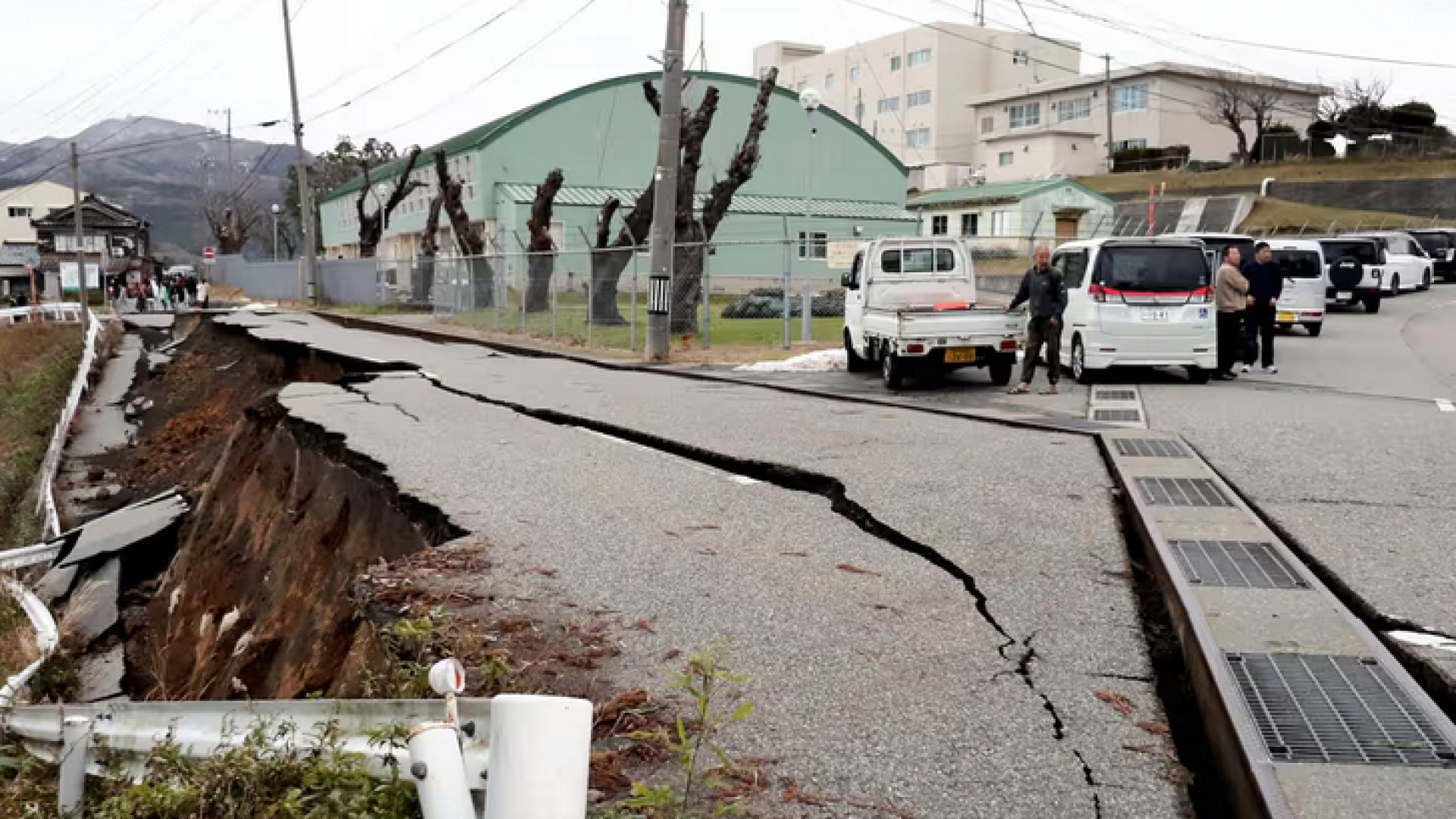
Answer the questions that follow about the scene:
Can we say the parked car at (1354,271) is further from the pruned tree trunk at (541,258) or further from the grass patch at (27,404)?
the grass patch at (27,404)

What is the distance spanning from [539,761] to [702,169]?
168 feet

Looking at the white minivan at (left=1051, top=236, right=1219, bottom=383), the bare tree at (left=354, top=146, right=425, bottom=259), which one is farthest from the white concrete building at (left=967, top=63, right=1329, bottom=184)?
the white minivan at (left=1051, top=236, right=1219, bottom=383)

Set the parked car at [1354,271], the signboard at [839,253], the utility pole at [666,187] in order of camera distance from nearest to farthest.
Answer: the utility pole at [666,187] < the signboard at [839,253] < the parked car at [1354,271]

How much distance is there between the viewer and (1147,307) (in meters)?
14.4

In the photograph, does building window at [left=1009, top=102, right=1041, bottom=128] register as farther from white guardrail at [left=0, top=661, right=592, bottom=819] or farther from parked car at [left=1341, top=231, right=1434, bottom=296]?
white guardrail at [left=0, top=661, right=592, bottom=819]

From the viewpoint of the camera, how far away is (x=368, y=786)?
325 centimetres

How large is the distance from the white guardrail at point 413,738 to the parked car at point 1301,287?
21.3 m

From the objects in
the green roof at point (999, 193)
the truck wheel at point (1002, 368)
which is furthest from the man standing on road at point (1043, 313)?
the green roof at point (999, 193)

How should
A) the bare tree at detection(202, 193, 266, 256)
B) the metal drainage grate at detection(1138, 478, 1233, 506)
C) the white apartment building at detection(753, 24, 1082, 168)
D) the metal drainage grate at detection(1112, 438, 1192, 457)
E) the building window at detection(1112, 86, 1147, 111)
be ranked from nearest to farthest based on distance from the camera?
the metal drainage grate at detection(1138, 478, 1233, 506)
the metal drainage grate at detection(1112, 438, 1192, 457)
the building window at detection(1112, 86, 1147, 111)
the white apartment building at detection(753, 24, 1082, 168)
the bare tree at detection(202, 193, 266, 256)

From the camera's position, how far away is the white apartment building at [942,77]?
79000mm

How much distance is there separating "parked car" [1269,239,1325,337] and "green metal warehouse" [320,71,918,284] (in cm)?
2533

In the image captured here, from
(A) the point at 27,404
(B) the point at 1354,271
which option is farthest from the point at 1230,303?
(A) the point at 27,404

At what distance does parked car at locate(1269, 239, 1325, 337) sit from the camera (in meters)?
21.3

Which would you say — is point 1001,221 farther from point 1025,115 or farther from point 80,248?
point 80,248
